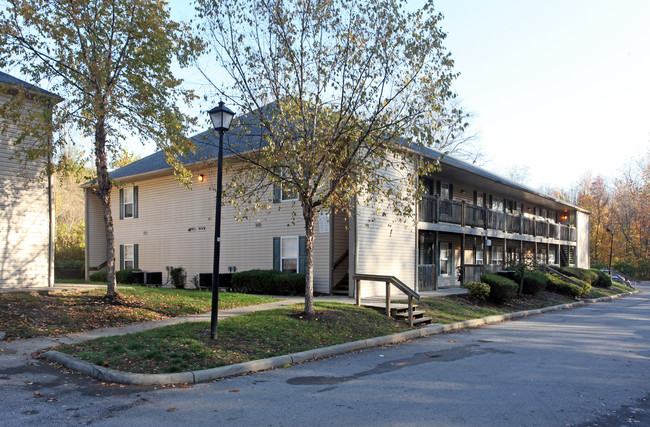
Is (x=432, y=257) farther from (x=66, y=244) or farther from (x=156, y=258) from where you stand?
(x=66, y=244)

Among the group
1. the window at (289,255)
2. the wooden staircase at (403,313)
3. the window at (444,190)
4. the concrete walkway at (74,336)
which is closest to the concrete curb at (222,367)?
the concrete walkway at (74,336)

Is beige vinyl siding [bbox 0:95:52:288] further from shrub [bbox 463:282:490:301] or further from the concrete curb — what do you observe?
shrub [bbox 463:282:490:301]

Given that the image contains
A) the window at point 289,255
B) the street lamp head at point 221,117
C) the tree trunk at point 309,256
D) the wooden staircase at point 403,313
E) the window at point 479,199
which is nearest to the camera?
the street lamp head at point 221,117

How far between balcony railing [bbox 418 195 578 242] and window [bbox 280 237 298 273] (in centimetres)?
517

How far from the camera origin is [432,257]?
2402cm

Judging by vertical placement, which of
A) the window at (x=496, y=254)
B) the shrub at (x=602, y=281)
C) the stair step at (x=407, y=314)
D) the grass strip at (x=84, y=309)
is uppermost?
the window at (x=496, y=254)

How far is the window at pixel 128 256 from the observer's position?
82.2 ft

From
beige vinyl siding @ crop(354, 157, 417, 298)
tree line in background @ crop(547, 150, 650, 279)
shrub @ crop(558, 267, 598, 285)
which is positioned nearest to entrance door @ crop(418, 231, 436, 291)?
beige vinyl siding @ crop(354, 157, 417, 298)

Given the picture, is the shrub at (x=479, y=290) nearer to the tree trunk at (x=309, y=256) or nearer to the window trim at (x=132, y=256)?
the tree trunk at (x=309, y=256)

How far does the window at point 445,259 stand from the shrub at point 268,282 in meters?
10.0

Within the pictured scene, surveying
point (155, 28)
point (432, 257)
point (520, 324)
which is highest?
point (155, 28)

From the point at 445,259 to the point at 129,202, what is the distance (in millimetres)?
16426

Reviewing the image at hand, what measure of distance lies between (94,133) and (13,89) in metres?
2.65

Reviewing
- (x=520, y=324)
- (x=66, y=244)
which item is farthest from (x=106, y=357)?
(x=66, y=244)
